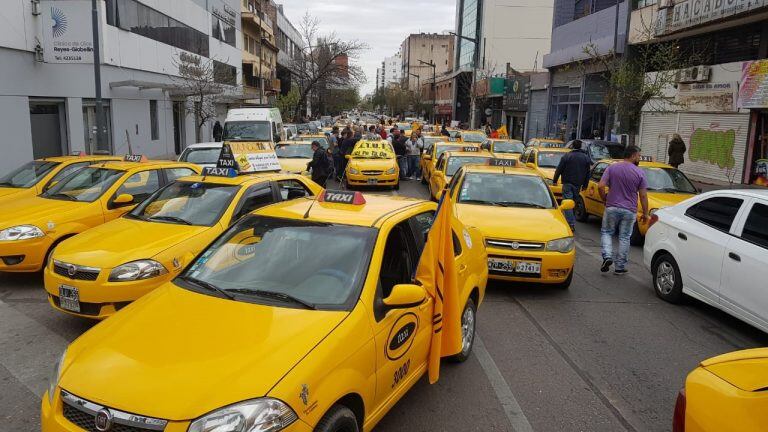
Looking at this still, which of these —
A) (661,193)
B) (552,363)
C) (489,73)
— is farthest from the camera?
(489,73)

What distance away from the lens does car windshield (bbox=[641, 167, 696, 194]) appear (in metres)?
11.4

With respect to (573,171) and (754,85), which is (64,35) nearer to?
(573,171)

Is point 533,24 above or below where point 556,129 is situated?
above

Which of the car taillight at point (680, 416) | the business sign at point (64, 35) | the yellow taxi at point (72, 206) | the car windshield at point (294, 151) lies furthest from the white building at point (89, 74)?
the car taillight at point (680, 416)

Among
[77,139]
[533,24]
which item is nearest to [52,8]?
[77,139]

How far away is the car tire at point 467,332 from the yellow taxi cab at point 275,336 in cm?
60

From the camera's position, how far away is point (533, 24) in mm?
59625

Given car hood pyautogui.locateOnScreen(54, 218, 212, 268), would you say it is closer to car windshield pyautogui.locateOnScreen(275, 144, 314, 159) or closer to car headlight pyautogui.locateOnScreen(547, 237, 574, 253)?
car headlight pyautogui.locateOnScreen(547, 237, 574, 253)

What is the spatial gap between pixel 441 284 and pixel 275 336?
1.54m

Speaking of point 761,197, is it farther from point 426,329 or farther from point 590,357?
point 426,329

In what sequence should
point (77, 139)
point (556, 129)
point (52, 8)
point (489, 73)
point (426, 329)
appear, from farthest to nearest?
point (489, 73) < point (556, 129) < point (77, 139) < point (52, 8) < point (426, 329)

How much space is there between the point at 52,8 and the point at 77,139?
483cm

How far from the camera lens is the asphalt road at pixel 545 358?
14.6 feet

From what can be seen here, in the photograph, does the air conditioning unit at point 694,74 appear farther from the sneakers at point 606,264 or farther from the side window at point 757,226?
the side window at point 757,226
